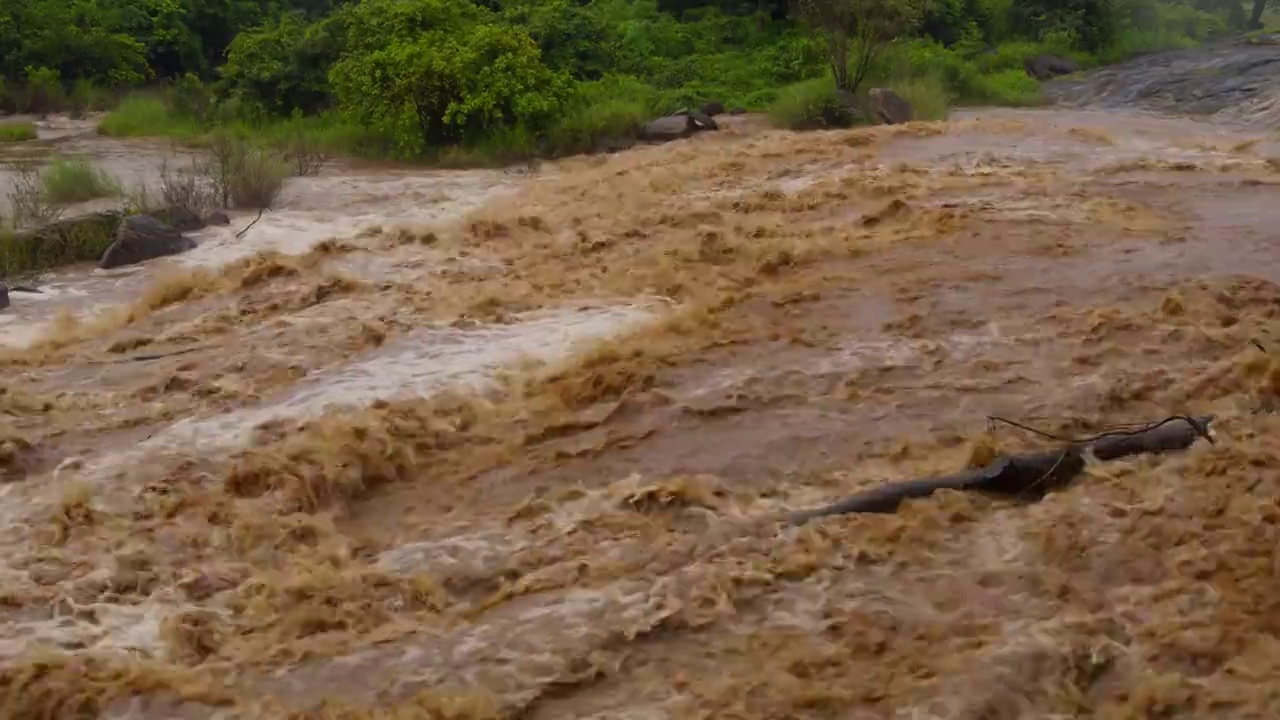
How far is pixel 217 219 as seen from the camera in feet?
38.4

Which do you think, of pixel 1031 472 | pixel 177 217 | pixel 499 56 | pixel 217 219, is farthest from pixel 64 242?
pixel 1031 472

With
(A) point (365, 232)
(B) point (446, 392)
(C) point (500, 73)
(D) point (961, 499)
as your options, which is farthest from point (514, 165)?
(D) point (961, 499)

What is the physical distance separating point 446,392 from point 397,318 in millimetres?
1529

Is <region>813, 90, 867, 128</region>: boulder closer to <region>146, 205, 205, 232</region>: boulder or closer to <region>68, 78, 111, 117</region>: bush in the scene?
<region>146, 205, 205, 232</region>: boulder

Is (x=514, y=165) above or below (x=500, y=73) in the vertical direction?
below

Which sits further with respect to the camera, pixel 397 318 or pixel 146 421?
pixel 397 318

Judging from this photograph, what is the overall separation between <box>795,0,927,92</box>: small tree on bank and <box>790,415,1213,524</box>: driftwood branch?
13.3 metres

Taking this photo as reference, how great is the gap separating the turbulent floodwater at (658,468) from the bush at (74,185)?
3104 mm

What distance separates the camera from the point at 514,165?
1580 cm

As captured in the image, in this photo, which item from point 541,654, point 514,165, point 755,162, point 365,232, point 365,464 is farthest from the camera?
point 514,165

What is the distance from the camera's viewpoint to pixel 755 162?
1314 cm

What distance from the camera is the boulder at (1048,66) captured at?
22870mm

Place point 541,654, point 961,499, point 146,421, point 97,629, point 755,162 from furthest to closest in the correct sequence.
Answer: point 755,162 < point 146,421 < point 961,499 < point 97,629 < point 541,654

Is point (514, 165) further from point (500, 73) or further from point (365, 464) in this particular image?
point (365, 464)
